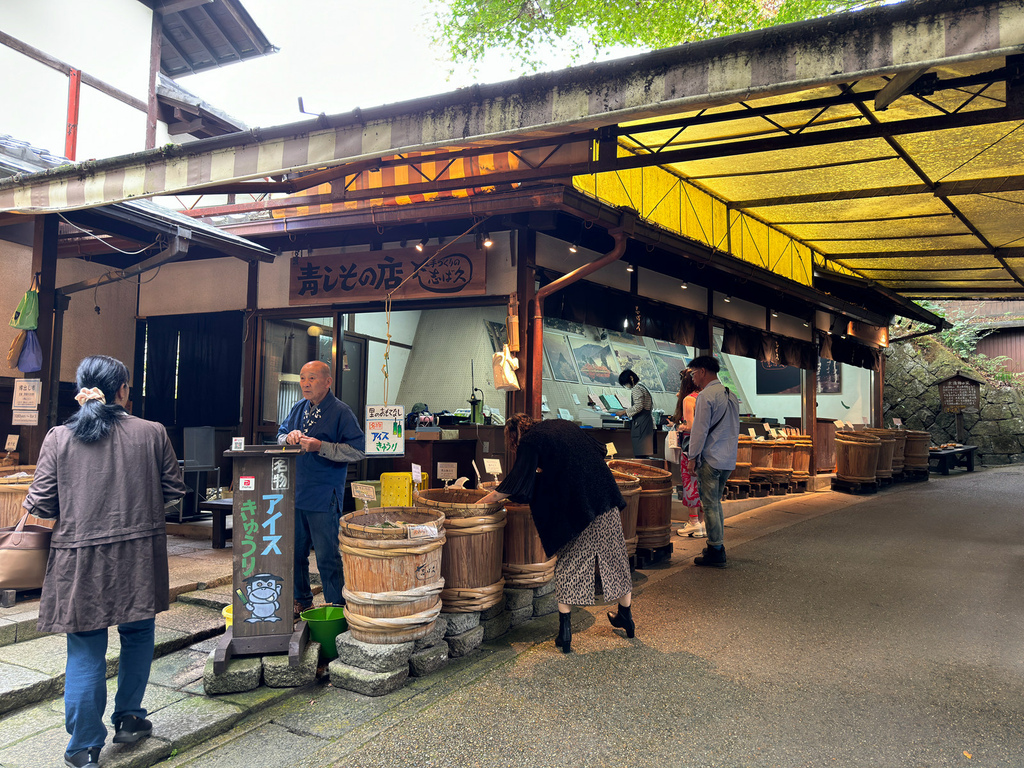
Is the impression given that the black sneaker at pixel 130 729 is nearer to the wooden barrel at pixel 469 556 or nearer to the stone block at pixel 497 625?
the wooden barrel at pixel 469 556

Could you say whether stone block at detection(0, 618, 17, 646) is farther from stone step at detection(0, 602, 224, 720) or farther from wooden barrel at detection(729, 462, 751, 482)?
wooden barrel at detection(729, 462, 751, 482)

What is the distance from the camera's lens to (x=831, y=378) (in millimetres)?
19219

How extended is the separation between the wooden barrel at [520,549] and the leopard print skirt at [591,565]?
0.35 metres

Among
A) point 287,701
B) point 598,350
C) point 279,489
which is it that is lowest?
point 287,701

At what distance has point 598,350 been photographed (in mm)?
14305

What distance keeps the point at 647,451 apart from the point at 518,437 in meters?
6.32

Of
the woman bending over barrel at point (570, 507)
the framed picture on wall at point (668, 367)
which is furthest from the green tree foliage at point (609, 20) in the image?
the woman bending over barrel at point (570, 507)

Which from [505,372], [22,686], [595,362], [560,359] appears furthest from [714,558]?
[595,362]

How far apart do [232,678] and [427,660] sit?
119cm

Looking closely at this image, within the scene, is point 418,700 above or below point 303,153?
below

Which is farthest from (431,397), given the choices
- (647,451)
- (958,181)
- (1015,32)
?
(1015,32)

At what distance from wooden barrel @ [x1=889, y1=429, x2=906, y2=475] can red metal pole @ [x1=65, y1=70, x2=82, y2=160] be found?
1588 centimetres

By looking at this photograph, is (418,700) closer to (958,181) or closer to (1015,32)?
(1015,32)

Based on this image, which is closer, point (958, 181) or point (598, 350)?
point (958, 181)
